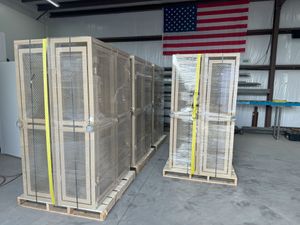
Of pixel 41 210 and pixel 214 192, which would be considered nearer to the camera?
pixel 41 210

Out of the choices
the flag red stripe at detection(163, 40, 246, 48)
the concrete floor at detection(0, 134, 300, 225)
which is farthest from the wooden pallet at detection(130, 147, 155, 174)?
the flag red stripe at detection(163, 40, 246, 48)

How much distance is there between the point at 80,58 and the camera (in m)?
2.18

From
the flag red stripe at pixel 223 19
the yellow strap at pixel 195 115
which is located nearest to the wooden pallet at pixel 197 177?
the yellow strap at pixel 195 115

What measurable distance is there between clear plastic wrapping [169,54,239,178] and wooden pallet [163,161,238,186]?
8 centimetres

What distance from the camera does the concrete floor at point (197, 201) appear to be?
2369 millimetres

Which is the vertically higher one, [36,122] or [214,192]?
[36,122]

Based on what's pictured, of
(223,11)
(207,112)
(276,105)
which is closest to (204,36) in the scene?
(223,11)

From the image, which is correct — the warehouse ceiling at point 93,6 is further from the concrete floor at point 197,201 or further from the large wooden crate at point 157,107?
the concrete floor at point 197,201

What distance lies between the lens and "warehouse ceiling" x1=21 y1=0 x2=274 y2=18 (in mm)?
6979

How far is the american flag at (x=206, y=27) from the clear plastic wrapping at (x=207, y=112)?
13.5ft

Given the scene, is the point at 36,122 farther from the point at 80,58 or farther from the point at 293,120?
the point at 293,120

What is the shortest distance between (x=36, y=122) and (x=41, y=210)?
1102 millimetres

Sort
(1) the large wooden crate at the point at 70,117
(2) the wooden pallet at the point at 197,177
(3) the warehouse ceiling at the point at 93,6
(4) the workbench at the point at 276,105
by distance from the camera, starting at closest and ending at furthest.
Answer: (1) the large wooden crate at the point at 70,117 → (2) the wooden pallet at the point at 197,177 → (4) the workbench at the point at 276,105 → (3) the warehouse ceiling at the point at 93,6

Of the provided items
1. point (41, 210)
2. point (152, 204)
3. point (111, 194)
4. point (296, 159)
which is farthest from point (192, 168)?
point (296, 159)
